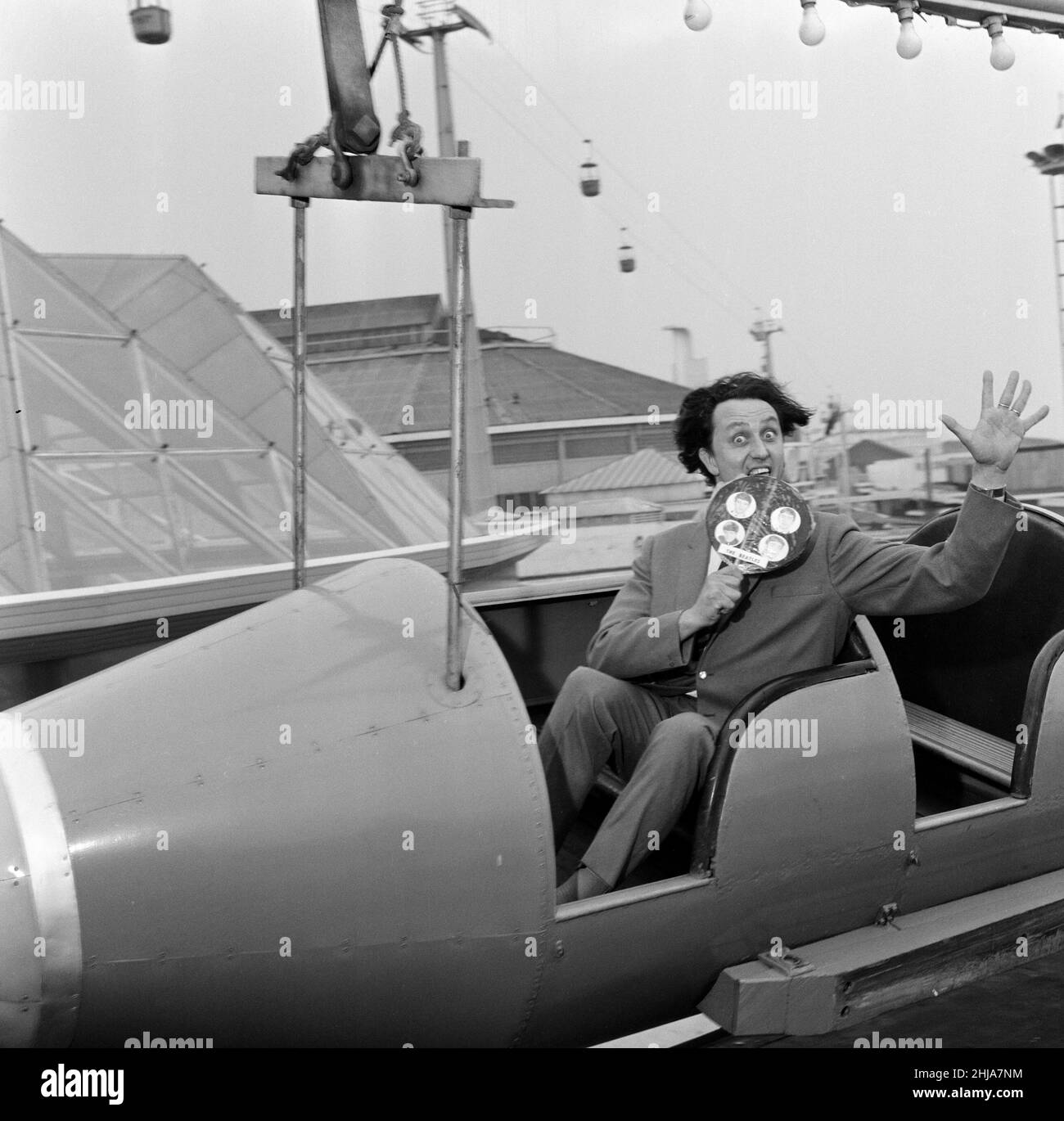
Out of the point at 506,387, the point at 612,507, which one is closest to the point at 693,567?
the point at 612,507

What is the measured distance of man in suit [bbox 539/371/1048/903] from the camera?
1993mm

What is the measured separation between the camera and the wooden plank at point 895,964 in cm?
191

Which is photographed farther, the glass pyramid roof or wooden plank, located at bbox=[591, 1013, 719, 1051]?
the glass pyramid roof

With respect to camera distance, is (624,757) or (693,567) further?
(693,567)

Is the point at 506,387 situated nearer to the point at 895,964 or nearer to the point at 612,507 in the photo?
the point at 612,507

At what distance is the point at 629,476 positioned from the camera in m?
17.8

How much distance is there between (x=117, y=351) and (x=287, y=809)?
26.0 feet

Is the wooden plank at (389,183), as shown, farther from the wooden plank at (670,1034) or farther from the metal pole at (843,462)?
the metal pole at (843,462)

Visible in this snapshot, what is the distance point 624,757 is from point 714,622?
1.06 ft

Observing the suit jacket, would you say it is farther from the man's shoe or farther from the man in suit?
the man's shoe

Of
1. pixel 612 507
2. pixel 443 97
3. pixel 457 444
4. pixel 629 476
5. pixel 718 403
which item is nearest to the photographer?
pixel 457 444

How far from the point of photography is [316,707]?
1680 mm

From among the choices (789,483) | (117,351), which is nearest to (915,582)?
(789,483)

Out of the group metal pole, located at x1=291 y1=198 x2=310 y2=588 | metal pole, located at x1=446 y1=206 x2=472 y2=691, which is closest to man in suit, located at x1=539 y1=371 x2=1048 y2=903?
metal pole, located at x1=446 y1=206 x2=472 y2=691
